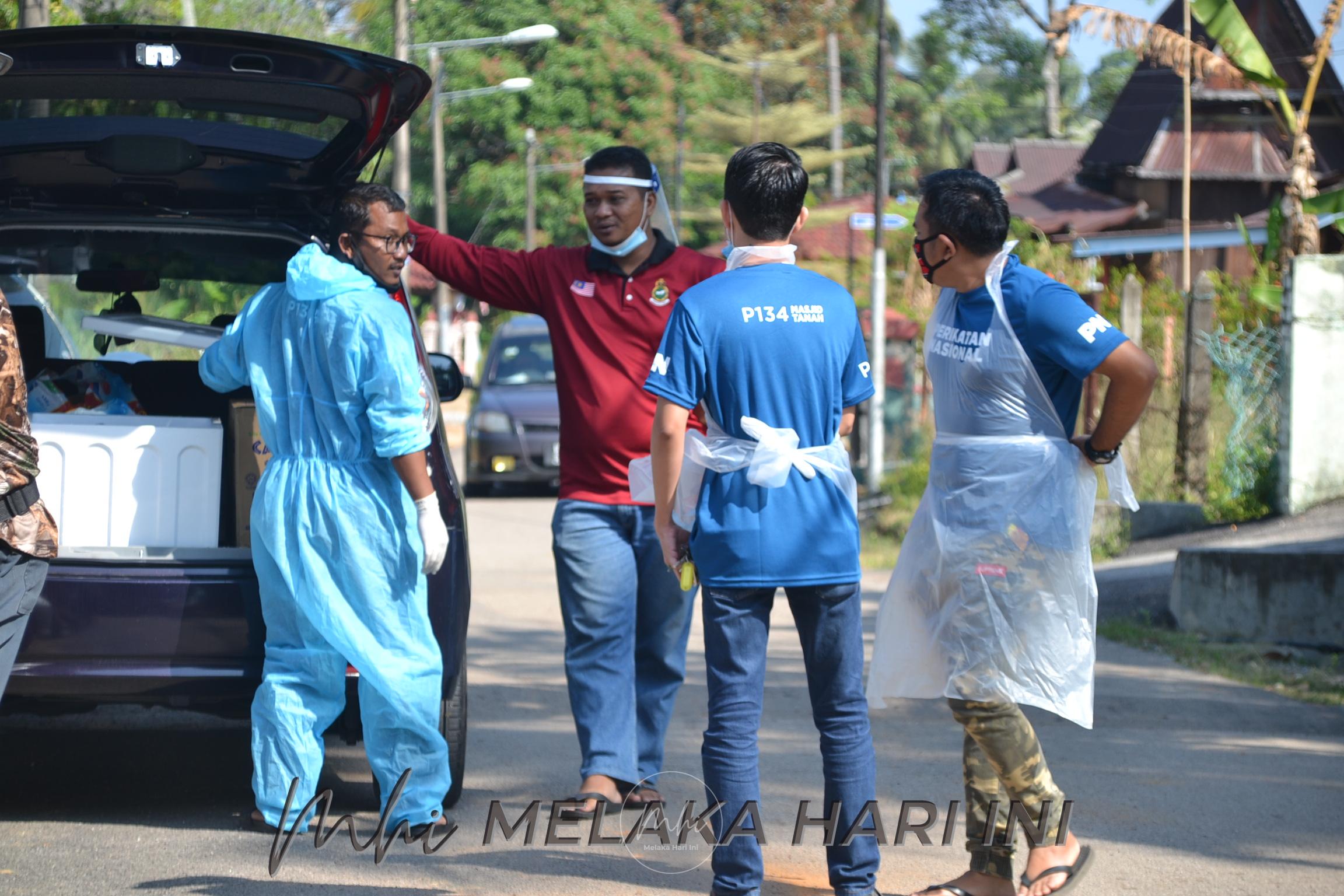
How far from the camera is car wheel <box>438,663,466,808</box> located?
15.5 ft

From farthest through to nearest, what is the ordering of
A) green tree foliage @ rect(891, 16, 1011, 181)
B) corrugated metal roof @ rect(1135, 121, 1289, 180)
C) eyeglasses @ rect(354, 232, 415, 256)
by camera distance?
1. green tree foliage @ rect(891, 16, 1011, 181)
2. corrugated metal roof @ rect(1135, 121, 1289, 180)
3. eyeglasses @ rect(354, 232, 415, 256)

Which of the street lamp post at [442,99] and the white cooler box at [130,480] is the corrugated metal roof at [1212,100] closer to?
the street lamp post at [442,99]

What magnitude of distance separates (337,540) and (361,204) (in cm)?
102

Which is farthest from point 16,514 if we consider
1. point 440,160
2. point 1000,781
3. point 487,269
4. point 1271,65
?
point 440,160

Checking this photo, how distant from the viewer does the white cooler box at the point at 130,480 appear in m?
4.59

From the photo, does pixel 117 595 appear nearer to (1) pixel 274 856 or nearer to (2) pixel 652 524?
(1) pixel 274 856

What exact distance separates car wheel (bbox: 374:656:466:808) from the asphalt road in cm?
9

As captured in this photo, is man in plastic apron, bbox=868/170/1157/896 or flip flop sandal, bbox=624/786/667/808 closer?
man in plastic apron, bbox=868/170/1157/896

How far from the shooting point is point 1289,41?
1100 inches

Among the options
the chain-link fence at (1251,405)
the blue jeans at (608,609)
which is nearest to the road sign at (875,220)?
the chain-link fence at (1251,405)

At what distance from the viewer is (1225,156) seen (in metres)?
29.3

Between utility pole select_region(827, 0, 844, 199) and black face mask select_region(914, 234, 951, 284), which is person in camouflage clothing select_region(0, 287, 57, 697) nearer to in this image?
black face mask select_region(914, 234, 951, 284)

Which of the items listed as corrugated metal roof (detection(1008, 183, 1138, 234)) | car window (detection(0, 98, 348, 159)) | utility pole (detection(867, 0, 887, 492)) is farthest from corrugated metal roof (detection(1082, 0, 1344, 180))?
car window (detection(0, 98, 348, 159))

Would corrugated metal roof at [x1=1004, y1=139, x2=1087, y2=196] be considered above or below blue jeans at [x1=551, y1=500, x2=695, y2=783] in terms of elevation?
above
